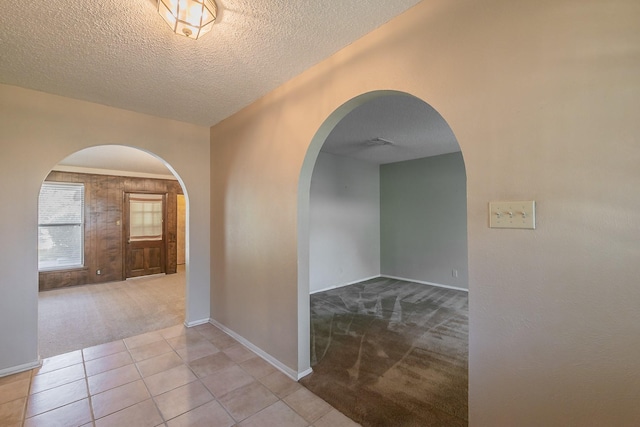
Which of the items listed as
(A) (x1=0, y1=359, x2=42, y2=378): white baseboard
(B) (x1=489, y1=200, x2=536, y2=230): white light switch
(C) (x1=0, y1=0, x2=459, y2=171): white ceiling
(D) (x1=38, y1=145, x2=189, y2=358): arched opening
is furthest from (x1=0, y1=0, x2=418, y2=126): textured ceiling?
(A) (x1=0, y1=359, x2=42, y2=378): white baseboard

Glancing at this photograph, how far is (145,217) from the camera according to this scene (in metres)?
6.54

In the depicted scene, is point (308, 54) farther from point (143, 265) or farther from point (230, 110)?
point (143, 265)

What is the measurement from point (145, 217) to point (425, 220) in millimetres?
6668

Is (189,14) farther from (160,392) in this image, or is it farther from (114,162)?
(114,162)

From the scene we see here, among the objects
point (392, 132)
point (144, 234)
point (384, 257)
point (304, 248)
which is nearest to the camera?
point (304, 248)

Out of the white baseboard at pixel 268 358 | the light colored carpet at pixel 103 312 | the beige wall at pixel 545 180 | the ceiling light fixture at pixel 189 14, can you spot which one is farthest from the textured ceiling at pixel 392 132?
the light colored carpet at pixel 103 312

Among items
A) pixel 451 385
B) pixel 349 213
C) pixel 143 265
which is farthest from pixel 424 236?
pixel 143 265

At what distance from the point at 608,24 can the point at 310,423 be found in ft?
8.25

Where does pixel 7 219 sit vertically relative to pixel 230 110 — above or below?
below

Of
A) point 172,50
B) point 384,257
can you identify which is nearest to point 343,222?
point 384,257

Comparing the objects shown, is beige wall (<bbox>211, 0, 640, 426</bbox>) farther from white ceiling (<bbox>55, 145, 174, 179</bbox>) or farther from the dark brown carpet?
white ceiling (<bbox>55, 145, 174, 179</bbox>)

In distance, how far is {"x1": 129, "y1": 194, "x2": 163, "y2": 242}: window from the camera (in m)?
6.32

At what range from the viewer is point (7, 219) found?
7.70 ft

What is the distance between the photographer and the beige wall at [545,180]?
96cm
